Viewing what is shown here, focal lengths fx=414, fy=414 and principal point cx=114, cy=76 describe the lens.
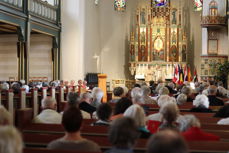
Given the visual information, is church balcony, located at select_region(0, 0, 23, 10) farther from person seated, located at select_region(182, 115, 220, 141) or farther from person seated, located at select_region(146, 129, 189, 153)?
person seated, located at select_region(146, 129, 189, 153)

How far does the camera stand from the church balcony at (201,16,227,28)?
21938mm

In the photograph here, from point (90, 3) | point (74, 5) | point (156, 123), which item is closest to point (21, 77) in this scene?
point (74, 5)

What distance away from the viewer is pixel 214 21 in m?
22.0

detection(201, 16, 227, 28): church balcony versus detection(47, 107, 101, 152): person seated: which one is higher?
detection(201, 16, 227, 28): church balcony

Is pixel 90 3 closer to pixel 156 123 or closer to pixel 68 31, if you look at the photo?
pixel 68 31

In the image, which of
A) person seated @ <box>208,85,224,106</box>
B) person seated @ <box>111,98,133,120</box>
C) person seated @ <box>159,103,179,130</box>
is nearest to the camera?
person seated @ <box>159,103,179,130</box>

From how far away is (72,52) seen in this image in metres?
22.8

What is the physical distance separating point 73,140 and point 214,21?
19141 mm

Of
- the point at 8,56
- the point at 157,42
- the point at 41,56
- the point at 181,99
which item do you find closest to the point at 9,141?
the point at 181,99

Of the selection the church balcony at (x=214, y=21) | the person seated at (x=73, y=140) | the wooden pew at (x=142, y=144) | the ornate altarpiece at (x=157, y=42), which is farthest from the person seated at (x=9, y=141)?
the ornate altarpiece at (x=157, y=42)

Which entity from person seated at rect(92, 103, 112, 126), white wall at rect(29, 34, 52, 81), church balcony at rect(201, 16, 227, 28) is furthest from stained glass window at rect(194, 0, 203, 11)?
person seated at rect(92, 103, 112, 126)

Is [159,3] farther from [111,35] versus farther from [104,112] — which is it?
[104,112]

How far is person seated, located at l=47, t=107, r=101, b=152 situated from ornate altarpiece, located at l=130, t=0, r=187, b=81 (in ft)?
70.1

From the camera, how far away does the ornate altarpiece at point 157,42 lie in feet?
83.9
